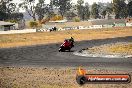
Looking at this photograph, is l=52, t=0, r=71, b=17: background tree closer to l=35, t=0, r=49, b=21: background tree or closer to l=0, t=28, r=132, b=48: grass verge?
l=35, t=0, r=49, b=21: background tree

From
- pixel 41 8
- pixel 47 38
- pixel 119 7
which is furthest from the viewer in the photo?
pixel 41 8

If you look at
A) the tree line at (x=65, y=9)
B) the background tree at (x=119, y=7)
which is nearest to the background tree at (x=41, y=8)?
the tree line at (x=65, y=9)

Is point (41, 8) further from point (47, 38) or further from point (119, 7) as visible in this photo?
point (47, 38)

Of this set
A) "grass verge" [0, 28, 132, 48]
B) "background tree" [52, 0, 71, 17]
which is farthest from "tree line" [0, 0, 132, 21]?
"grass verge" [0, 28, 132, 48]

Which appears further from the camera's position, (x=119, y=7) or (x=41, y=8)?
(x=41, y=8)

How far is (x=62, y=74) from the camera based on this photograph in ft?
49.6

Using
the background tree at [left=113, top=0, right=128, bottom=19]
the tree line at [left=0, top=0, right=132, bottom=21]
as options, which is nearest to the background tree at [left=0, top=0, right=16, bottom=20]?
the tree line at [left=0, top=0, right=132, bottom=21]

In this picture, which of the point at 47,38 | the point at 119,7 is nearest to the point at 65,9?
the point at 119,7

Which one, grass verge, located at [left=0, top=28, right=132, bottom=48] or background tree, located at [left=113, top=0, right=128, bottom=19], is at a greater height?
background tree, located at [left=113, top=0, right=128, bottom=19]

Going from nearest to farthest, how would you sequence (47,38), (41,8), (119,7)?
(47,38), (119,7), (41,8)

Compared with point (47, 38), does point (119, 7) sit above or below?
above

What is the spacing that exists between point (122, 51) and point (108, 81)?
13.8 metres

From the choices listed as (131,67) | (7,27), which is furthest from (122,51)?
(7,27)

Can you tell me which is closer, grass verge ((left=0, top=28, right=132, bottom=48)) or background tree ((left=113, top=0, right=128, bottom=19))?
grass verge ((left=0, top=28, right=132, bottom=48))
